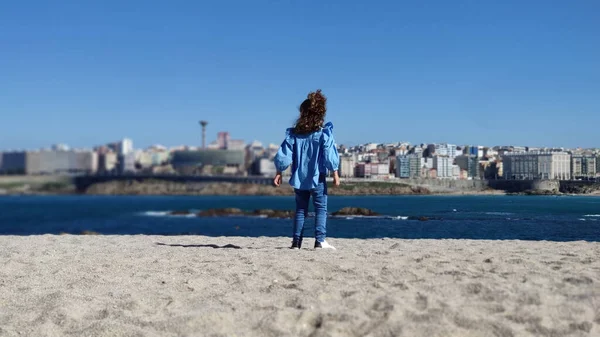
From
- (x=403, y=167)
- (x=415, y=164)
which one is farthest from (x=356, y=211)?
(x=415, y=164)

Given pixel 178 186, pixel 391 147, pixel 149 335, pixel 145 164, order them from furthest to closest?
pixel 145 164
pixel 178 186
pixel 391 147
pixel 149 335

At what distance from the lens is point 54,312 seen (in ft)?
15.2

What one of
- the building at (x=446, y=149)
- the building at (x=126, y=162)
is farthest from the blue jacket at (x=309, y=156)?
the building at (x=126, y=162)

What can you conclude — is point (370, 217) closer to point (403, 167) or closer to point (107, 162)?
point (403, 167)

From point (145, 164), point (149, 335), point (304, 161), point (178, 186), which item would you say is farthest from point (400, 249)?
point (145, 164)

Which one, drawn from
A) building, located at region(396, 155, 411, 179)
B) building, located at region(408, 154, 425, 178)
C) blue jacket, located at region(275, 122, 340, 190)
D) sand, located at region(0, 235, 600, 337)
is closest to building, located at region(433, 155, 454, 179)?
building, located at region(408, 154, 425, 178)

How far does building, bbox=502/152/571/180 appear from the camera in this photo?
→ 10008mm

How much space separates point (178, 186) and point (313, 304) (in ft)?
180

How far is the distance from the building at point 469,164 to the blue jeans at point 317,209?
4.80 meters

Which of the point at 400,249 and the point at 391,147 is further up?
the point at 391,147

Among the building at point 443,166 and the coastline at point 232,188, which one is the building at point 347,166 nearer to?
the coastline at point 232,188

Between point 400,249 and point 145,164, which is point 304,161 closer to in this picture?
point 400,249

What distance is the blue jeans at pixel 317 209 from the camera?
6695 millimetres

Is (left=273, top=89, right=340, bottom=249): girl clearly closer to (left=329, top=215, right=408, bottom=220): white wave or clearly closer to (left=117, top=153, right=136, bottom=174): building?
(left=329, top=215, right=408, bottom=220): white wave
